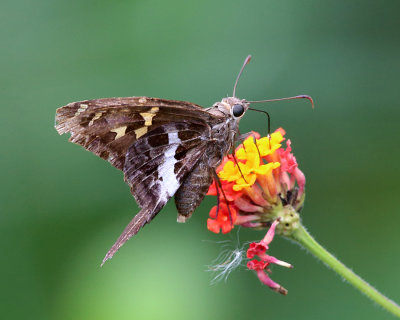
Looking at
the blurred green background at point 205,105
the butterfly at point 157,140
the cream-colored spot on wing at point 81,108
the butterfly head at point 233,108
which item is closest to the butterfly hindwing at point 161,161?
the butterfly at point 157,140

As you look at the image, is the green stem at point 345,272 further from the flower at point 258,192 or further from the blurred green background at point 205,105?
the blurred green background at point 205,105

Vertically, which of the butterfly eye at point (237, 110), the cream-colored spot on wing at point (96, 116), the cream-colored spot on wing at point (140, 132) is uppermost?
the cream-colored spot on wing at point (96, 116)

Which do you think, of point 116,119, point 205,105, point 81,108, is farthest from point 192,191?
point 205,105

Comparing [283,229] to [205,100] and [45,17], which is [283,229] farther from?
[45,17]

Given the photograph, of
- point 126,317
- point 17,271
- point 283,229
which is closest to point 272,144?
point 283,229

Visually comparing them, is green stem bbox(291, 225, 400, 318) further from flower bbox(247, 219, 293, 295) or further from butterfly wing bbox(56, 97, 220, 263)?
butterfly wing bbox(56, 97, 220, 263)

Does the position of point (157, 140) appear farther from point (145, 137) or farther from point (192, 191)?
point (192, 191)

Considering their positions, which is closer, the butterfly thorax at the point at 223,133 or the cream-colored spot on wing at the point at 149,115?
the cream-colored spot on wing at the point at 149,115
